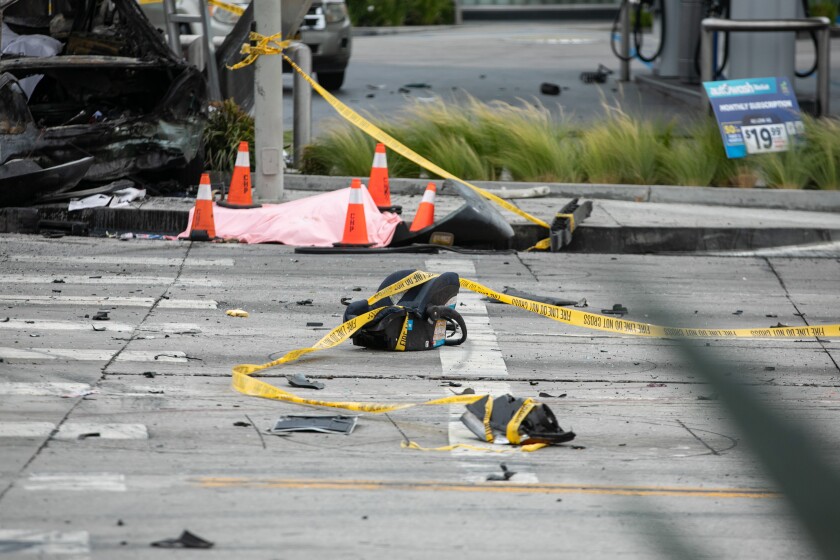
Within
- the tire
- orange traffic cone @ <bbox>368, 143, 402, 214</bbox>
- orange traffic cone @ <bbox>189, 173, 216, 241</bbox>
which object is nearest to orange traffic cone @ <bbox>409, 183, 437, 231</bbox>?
orange traffic cone @ <bbox>368, 143, 402, 214</bbox>

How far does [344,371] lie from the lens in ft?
21.8

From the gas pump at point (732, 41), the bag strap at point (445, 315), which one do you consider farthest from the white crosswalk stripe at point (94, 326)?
the gas pump at point (732, 41)

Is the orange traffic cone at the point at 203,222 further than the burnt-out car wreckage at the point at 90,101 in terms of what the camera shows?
No

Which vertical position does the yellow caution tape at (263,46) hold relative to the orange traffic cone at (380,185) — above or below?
above

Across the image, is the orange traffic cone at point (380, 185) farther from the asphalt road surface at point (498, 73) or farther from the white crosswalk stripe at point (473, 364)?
the asphalt road surface at point (498, 73)

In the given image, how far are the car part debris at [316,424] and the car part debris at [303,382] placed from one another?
0.56 meters

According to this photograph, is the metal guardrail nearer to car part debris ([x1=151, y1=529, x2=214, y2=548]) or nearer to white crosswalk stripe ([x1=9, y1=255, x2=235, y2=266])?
white crosswalk stripe ([x1=9, y1=255, x2=235, y2=266])

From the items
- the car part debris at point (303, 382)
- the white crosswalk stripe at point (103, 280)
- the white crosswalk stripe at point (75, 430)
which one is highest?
the white crosswalk stripe at point (75, 430)

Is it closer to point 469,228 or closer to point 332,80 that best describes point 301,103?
point 469,228

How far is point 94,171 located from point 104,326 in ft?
14.3

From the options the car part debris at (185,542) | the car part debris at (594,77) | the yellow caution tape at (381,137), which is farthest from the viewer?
the car part debris at (594,77)

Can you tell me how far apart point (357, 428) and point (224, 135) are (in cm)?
787

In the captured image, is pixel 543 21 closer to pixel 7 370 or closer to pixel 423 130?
pixel 423 130

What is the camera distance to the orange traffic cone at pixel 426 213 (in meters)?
10.6
